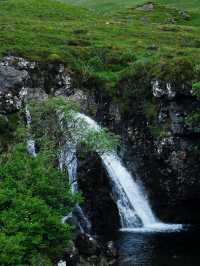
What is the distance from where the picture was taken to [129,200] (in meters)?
64.3

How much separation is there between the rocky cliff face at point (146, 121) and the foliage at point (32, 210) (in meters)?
17.9

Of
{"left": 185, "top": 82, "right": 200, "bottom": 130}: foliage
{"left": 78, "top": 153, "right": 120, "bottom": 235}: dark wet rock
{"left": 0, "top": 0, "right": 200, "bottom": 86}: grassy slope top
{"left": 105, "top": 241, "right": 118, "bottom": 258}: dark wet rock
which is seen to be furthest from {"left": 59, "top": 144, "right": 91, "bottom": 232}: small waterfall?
{"left": 0, "top": 0, "right": 200, "bottom": 86}: grassy slope top

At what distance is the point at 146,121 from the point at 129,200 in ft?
29.8

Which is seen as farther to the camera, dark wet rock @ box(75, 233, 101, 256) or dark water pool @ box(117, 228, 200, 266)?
dark water pool @ box(117, 228, 200, 266)

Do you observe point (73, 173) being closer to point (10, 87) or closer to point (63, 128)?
point (63, 128)

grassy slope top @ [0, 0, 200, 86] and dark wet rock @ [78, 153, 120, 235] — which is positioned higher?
grassy slope top @ [0, 0, 200, 86]

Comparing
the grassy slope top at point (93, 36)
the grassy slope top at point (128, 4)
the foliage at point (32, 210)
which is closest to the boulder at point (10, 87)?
the grassy slope top at point (93, 36)

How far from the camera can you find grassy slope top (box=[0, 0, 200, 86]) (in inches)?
2908

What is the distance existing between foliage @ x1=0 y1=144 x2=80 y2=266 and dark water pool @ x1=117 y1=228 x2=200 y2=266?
10181mm

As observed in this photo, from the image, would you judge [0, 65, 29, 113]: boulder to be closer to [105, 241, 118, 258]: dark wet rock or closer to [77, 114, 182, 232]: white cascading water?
[77, 114, 182, 232]: white cascading water

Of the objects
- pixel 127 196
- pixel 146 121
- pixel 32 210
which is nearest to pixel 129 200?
pixel 127 196

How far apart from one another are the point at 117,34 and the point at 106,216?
1657 inches

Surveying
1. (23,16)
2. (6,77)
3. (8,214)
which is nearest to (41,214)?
(8,214)

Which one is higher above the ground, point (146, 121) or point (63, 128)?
point (63, 128)
